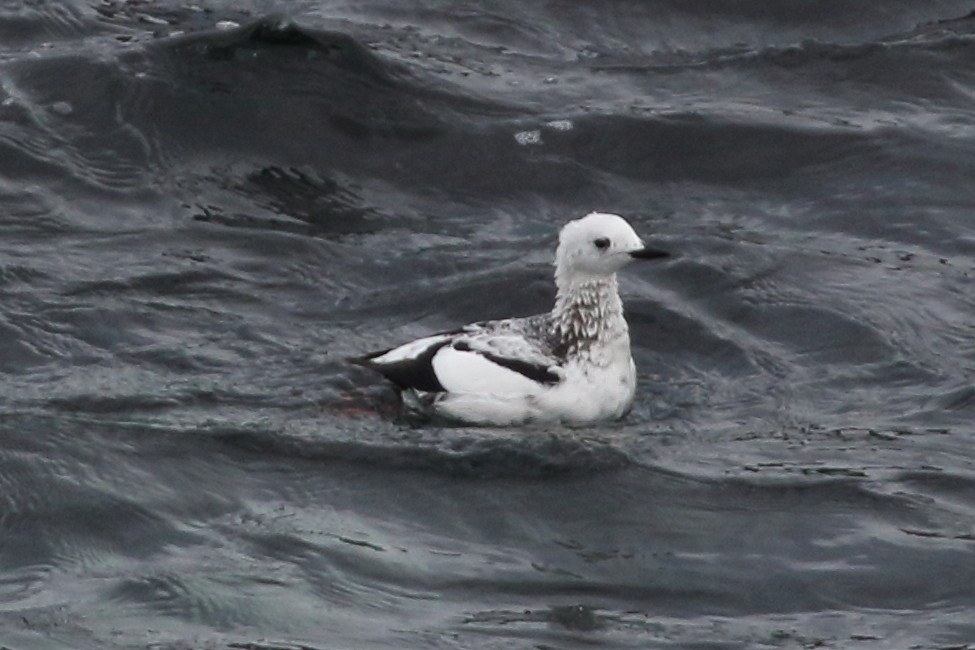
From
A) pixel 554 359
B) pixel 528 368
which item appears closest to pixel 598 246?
pixel 554 359


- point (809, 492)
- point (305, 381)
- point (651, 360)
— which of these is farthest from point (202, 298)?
point (809, 492)

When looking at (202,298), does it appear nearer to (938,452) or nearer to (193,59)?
(193,59)

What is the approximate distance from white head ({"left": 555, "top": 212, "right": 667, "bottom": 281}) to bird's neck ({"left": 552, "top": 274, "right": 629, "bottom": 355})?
7cm

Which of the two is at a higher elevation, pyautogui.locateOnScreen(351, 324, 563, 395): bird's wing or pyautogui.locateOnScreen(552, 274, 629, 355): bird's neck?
pyautogui.locateOnScreen(552, 274, 629, 355): bird's neck

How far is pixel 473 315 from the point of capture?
1380 cm

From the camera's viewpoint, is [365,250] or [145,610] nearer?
[145,610]

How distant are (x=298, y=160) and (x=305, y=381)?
3.48 metres

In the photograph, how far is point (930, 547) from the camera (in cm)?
1054

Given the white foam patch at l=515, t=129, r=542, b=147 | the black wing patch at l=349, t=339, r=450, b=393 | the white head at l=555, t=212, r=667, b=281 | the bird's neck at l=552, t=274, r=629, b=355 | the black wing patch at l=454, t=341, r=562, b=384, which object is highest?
the white foam patch at l=515, t=129, r=542, b=147

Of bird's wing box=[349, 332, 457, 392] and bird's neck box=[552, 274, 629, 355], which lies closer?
bird's wing box=[349, 332, 457, 392]

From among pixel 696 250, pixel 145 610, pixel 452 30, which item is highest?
pixel 452 30

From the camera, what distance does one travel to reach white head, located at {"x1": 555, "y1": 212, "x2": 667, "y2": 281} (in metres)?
12.2

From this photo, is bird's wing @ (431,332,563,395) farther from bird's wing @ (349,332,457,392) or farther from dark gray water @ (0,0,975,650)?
dark gray water @ (0,0,975,650)

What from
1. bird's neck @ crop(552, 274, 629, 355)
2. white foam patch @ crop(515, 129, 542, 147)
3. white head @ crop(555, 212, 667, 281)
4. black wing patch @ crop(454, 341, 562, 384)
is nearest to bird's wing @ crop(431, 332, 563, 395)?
black wing patch @ crop(454, 341, 562, 384)
